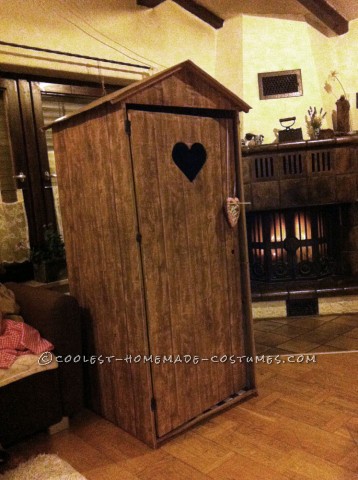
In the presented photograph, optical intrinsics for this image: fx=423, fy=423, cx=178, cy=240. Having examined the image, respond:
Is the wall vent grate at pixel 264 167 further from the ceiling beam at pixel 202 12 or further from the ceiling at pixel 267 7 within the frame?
the ceiling beam at pixel 202 12

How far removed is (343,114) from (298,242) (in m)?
1.27

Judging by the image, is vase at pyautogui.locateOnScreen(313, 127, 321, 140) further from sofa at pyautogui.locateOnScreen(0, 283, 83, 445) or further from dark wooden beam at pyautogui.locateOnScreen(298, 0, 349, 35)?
sofa at pyautogui.locateOnScreen(0, 283, 83, 445)

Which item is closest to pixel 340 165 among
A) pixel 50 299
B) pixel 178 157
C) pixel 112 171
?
pixel 178 157

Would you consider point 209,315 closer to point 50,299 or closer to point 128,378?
point 128,378

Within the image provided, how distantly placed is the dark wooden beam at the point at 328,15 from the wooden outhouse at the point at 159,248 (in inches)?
86.2

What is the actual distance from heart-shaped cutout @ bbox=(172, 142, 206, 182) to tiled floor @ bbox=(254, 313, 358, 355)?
1625 millimetres

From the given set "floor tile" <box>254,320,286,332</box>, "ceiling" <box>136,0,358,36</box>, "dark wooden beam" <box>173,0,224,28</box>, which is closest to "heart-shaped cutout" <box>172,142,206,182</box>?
"floor tile" <box>254,320,286,332</box>

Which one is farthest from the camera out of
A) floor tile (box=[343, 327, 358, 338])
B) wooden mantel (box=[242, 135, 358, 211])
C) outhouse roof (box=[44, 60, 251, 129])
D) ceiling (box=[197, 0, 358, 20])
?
ceiling (box=[197, 0, 358, 20])

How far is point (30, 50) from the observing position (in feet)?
9.80

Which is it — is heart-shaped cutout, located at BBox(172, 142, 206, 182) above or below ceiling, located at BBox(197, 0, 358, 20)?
below

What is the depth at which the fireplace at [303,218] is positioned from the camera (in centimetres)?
368

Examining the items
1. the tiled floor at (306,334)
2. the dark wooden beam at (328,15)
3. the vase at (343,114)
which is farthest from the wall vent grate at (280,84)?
the tiled floor at (306,334)

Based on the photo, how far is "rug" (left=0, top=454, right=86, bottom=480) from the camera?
1.76 metres

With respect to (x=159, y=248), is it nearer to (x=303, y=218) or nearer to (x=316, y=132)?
(x=303, y=218)
